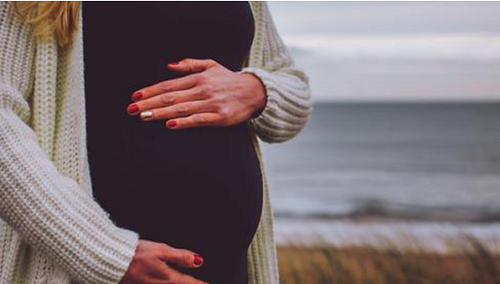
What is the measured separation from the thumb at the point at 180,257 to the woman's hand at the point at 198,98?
0.20m

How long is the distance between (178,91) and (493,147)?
29565 millimetres

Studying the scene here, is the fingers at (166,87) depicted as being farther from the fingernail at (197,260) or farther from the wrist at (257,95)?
the fingernail at (197,260)

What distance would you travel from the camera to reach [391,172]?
22.8 metres

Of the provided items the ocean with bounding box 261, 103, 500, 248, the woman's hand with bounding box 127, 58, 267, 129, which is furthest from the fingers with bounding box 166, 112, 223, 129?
the ocean with bounding box 261, 103, 500, 248

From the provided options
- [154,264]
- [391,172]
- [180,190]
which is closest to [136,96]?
[180,190]

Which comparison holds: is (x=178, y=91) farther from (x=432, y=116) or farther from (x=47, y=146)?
(x=432, y=116)

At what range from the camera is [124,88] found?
1158 mm

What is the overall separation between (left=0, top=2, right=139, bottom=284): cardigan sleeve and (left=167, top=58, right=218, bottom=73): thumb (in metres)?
0.23

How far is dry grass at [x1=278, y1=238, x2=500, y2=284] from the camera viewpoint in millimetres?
3527

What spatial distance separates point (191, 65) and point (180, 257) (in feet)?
1.05

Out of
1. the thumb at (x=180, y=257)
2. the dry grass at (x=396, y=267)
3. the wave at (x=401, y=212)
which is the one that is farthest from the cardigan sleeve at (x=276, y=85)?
the wave at (x=401, y=212)

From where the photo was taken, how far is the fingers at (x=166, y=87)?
1.15 m

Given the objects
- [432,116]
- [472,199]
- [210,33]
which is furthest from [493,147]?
[210,33]

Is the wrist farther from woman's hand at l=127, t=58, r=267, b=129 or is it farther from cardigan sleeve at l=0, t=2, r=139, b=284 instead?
cardigan sleeve at l=0, t=2, r=139, b=284
